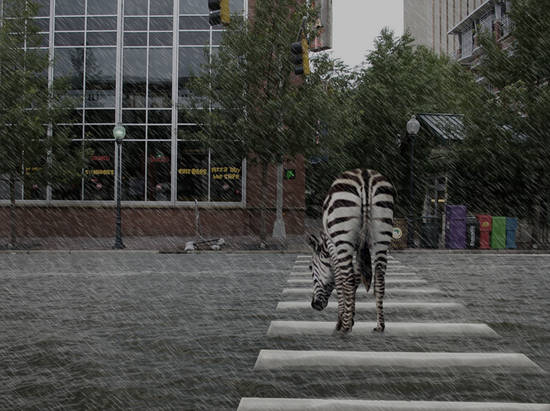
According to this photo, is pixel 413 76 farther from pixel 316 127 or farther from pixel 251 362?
pixel 251 362

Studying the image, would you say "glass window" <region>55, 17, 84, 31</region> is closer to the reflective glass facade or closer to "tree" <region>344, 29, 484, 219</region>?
the reflective glass facade

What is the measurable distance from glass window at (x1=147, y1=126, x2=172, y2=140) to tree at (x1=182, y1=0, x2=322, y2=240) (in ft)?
17.5

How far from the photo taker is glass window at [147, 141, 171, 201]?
95.4ft

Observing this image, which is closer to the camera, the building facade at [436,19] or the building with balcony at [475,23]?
the building with balcony at [475,23]

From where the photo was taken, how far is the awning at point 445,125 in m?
26.4

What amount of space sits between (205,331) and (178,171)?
864 inches

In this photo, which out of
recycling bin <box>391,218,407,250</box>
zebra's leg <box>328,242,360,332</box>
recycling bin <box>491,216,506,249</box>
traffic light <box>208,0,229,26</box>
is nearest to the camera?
zebra's leg <box>328,242,360,332</box>

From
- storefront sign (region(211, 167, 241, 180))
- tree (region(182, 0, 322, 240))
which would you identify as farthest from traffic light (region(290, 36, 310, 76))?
storefront sign (region(211, 167, 241, 180))

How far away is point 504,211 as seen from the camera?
1101 inches

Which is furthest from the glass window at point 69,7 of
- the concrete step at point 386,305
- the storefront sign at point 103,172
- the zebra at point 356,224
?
the zebra at point 356,224

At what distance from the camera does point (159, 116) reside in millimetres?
29188

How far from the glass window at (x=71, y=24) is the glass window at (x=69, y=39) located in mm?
241

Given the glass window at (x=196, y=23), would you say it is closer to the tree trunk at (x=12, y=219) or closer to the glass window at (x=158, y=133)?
the glass window at (x=158, y=133)

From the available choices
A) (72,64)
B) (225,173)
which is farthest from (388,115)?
(72,64)
